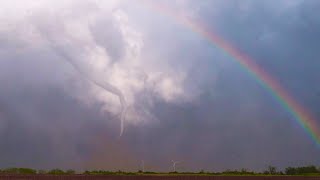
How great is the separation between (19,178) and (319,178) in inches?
1143

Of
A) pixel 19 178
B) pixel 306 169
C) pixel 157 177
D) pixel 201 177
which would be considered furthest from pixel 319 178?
pixel 306 169

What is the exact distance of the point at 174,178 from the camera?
50.5m

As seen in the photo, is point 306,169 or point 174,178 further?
point 306,169

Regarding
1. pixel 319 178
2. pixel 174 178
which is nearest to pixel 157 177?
pixel 174 178

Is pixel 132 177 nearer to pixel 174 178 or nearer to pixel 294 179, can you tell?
pixel 174 178

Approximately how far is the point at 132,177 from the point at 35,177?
9.03 m

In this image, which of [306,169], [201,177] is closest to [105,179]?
[201,177]

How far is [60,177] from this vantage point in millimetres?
49781

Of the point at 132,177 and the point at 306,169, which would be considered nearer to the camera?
the point at 132,177

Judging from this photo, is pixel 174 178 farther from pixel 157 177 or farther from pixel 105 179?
pixel 105 179

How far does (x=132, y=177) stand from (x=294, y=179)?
621 inches

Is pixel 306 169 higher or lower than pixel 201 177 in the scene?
higher

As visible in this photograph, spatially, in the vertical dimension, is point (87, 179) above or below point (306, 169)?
below

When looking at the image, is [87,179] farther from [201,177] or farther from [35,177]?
[201,177]
